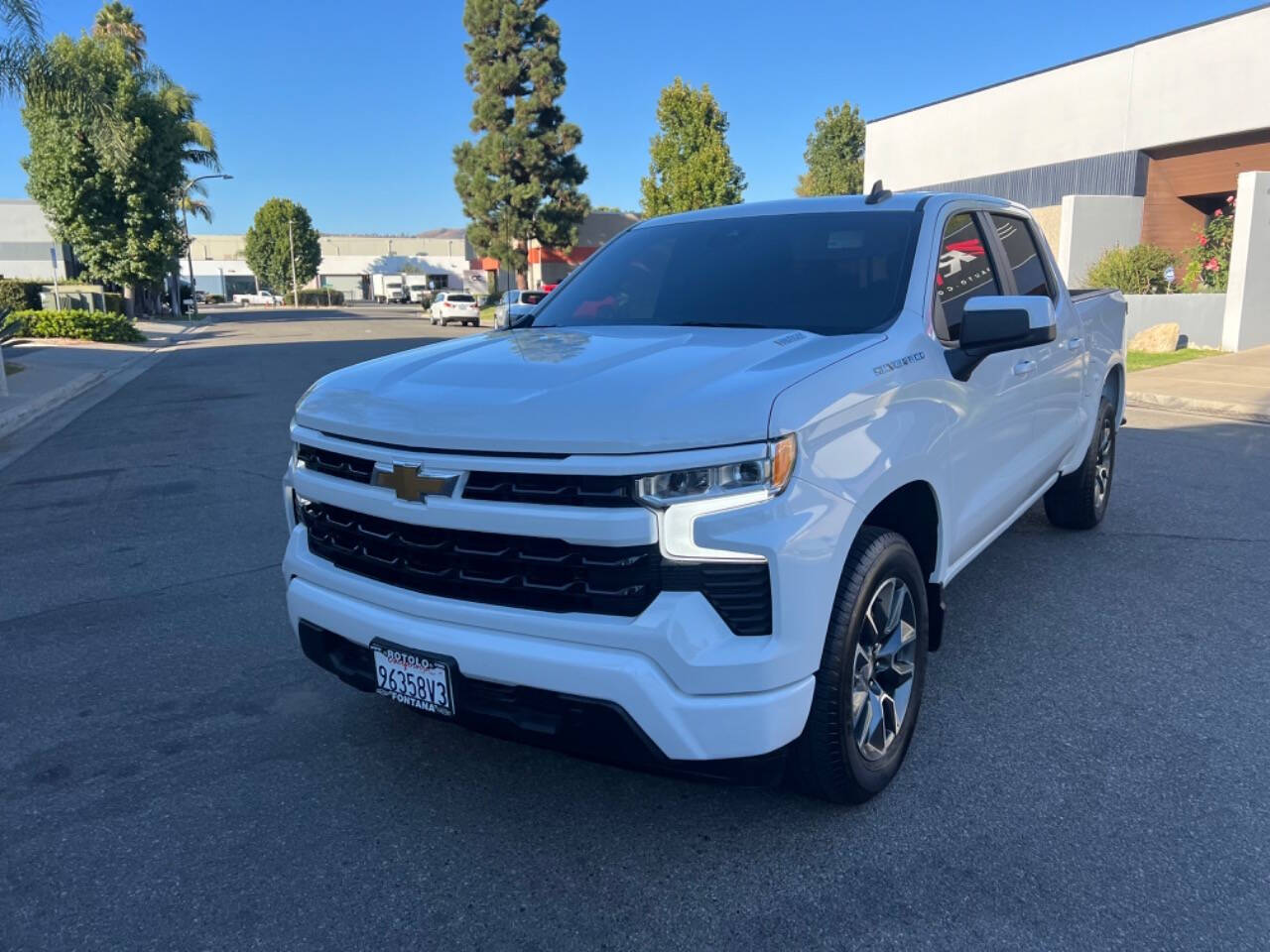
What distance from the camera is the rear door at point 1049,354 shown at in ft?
14.9

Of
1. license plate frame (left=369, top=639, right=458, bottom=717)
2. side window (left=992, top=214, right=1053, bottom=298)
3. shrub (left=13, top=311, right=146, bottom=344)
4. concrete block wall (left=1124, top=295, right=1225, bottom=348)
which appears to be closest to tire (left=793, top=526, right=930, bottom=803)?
license plate frame (left=369, top=639, right=458, bottom=717)

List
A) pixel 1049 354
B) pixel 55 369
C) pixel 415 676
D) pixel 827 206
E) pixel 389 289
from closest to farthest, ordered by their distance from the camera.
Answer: pixel 415 676 < pixel 827 206 < pixel 1049 354 < pixel 55 369 < pixel 389 289

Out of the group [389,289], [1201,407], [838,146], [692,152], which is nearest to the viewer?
[1201,407]

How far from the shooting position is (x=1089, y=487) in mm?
5934

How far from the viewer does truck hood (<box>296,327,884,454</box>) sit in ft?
8.08

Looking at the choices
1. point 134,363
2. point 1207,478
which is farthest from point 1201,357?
point 134,363

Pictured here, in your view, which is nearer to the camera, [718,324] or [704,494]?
[704,494]

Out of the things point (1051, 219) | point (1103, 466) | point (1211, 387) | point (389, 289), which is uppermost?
point (1051, 219)

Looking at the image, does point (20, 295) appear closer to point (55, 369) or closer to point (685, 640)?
point (55, 369)

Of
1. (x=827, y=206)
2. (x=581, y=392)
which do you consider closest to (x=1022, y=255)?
Result: (x=827, y=206)

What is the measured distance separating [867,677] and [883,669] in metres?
0.13

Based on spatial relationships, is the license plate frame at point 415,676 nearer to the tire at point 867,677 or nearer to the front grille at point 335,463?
the front grille at point 335,463

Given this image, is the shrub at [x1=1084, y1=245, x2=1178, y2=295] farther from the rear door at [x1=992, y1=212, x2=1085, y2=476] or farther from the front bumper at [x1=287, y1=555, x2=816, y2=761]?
the front bumper at [x1=287, y1=555, x2=816, y2=761]

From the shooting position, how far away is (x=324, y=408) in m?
3.12
